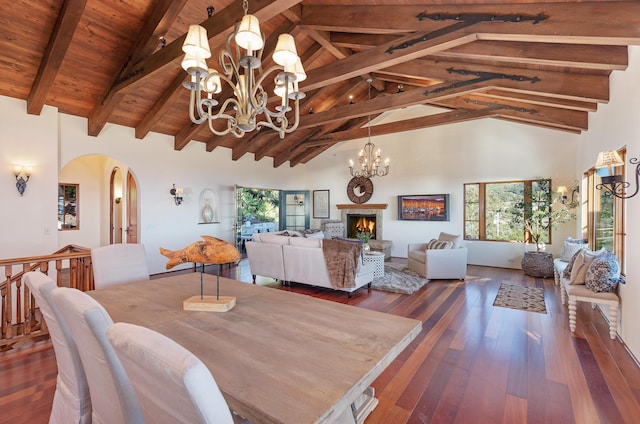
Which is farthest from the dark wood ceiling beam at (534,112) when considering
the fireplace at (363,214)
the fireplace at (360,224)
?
the fireplace at (360,224)

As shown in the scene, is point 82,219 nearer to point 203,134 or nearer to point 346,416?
point 203,134

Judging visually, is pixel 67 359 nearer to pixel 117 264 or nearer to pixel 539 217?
pixel 117 264

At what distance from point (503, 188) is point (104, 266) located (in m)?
7.43

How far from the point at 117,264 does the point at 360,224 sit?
22.9ft

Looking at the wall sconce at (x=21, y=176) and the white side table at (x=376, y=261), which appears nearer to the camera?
the wall sconce at (x=21, y=176)

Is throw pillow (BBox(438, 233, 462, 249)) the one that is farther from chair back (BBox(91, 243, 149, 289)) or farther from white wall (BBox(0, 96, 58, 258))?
white wall (BBox(0, 96, 58, 258))

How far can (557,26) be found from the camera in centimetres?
243

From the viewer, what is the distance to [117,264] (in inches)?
102

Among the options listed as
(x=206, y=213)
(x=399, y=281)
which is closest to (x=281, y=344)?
(x=399, y=281)

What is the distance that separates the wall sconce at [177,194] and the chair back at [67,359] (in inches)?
203

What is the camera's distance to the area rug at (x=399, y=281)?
483cm

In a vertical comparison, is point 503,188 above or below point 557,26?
below

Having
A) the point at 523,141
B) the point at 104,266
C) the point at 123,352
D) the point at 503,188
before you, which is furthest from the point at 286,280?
the point at 523,141

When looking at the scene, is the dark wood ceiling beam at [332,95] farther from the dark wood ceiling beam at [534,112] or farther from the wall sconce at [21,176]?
Result: the wall sconce at [21,176]
